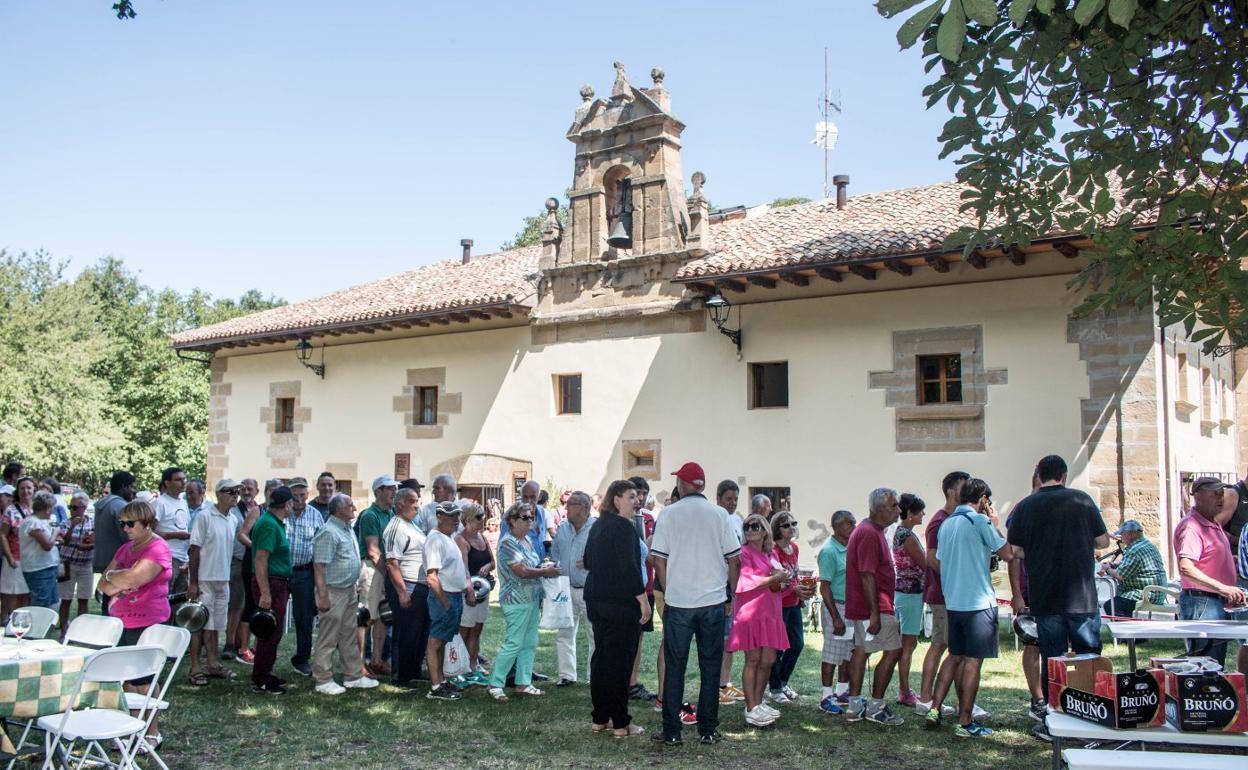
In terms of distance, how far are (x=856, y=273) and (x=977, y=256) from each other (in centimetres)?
160

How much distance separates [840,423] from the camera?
46.4 ft

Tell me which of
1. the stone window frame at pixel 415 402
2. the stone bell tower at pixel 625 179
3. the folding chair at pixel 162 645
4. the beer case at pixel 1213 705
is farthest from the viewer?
the stone window frame at pixel 415 402

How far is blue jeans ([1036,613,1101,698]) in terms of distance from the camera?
244 inches

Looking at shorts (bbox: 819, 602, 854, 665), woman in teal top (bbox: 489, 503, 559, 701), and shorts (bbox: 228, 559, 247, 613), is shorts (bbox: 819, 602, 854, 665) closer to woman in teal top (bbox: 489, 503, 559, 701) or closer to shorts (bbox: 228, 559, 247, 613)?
woman in teal top (bbox: 489, 503, 559, 701)

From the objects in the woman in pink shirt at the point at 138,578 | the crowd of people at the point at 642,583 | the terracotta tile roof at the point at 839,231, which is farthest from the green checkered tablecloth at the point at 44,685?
the terracotta tile roof at the point at 839,231

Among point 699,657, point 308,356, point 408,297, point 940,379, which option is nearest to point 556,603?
point 699,657

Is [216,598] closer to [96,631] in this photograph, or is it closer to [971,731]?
[96,631]

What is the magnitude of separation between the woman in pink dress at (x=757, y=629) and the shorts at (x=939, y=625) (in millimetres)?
1044

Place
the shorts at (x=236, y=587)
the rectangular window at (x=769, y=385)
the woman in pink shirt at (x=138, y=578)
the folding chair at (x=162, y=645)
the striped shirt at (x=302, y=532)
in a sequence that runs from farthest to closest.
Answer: the rectangular window at (x=769, y=385) < the shorts at (x=236, y=587) < the striped shirt at (x=302, y=532) < the woman in pink shirt at (x=138, y=578) < the folding chair at (x=162, y=645)

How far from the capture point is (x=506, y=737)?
266 inches

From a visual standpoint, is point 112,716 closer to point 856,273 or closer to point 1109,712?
point 1109,712

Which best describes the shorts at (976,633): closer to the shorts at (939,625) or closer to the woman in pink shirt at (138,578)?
the shorts at (939,625)

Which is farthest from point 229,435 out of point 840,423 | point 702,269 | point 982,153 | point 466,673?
point 982,153

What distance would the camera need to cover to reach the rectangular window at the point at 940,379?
1352 cm
